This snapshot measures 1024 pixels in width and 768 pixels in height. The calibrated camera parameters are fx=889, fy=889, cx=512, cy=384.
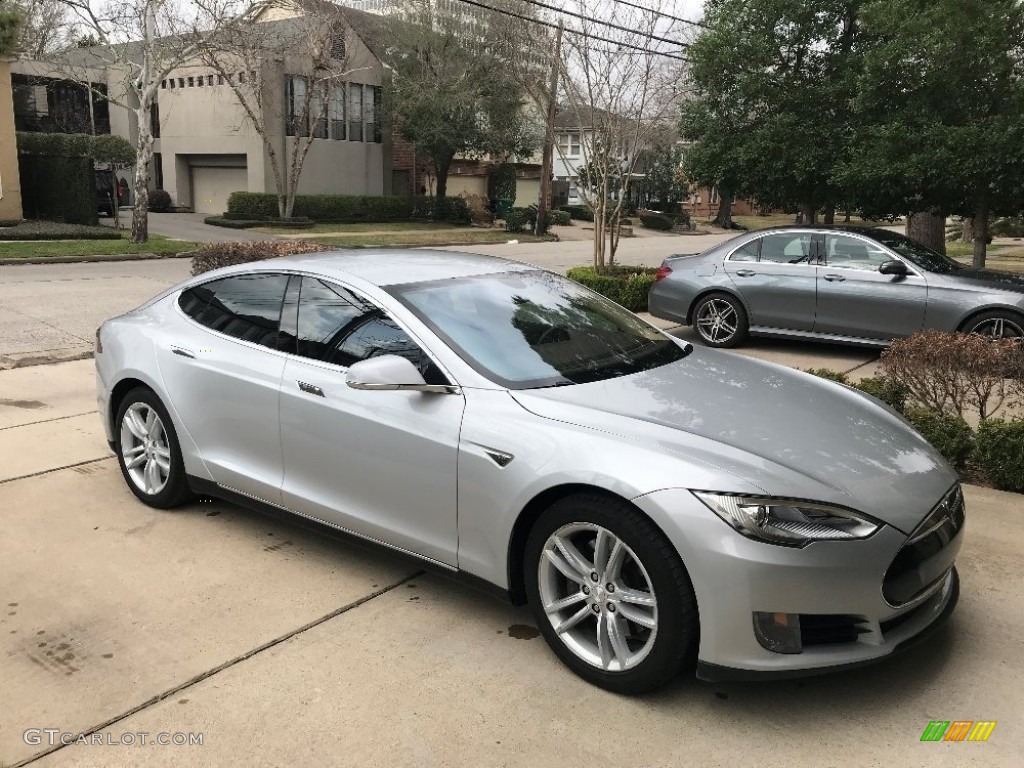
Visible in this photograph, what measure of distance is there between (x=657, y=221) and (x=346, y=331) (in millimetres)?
46030

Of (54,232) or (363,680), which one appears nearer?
(363,680)

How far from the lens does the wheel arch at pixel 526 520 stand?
310 centimetres

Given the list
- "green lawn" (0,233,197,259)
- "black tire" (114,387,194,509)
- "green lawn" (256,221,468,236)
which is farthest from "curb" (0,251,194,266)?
"black tire" (114,387,194,509)

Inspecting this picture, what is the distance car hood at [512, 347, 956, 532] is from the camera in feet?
9.73

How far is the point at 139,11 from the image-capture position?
20812 mm

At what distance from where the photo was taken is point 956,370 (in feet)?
18.3

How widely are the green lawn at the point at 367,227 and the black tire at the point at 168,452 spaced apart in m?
26.6

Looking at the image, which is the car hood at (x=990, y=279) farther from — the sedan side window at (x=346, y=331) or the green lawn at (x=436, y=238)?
the green lawn at (x=436, y=238)

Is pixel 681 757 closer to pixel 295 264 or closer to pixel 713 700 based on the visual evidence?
pixel 713 700

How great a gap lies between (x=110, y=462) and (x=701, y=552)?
4219mm

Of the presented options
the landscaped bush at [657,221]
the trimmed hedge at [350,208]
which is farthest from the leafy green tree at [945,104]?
the landscaped bush at [657,221]

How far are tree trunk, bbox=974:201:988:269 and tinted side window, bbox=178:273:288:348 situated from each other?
1128 centimetres

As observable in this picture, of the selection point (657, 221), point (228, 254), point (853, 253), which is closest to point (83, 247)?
point (228, 254)

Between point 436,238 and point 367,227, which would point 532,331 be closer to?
point 436,238
